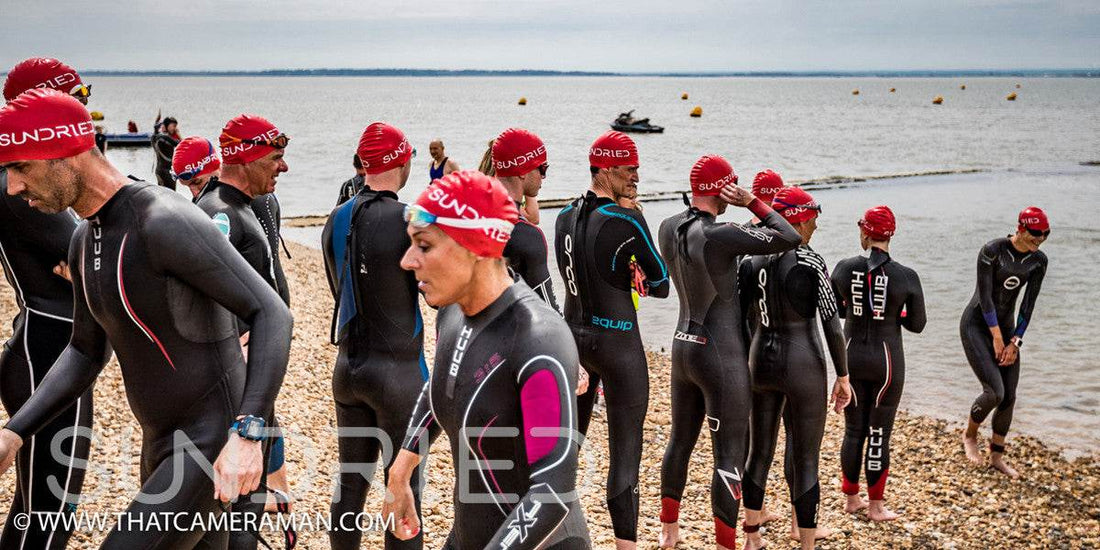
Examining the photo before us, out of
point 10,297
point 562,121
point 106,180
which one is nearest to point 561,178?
point 10,297

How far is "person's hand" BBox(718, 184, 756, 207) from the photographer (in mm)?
5383

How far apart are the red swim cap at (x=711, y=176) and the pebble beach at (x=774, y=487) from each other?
249 cm

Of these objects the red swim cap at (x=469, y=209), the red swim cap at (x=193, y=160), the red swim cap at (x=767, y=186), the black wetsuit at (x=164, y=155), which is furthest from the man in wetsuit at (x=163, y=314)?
the black wetsuit at (x=164, y=155)

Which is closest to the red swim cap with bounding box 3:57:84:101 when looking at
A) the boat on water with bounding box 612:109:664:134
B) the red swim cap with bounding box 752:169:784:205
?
the red swim cap with bounding box 752:169:784:205

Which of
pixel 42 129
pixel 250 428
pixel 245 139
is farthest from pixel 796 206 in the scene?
pixel 42 129

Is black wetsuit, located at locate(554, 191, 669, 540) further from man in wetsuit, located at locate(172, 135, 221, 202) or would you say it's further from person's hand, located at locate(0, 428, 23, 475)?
person's hand, located at locate(0, 428, 23, 475)

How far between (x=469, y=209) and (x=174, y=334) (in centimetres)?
122

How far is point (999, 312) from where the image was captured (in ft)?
26.3

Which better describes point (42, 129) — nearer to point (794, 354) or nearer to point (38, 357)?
point (38, 357)

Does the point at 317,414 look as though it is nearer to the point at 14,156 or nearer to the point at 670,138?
the point at 14,156

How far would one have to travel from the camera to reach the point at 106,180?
10.2 feet

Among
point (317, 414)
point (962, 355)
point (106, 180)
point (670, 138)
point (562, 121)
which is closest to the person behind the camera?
point (106, 180)

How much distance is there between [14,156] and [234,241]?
1.95 m

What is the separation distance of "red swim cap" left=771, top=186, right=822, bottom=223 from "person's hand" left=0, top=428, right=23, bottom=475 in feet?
14.1
